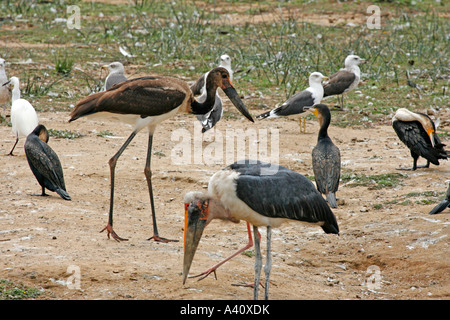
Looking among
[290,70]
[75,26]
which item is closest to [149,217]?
[290,70]

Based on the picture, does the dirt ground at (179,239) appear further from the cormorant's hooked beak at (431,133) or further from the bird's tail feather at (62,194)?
the cormorant's hooked beak at (431,133)

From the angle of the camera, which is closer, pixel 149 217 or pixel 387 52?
pixel 149 217

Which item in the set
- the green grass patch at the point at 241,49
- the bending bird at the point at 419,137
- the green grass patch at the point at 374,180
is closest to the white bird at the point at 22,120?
the green grass patch at the point at 241,49

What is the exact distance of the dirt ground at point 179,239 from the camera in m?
4.36

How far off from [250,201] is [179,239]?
5.15 feet

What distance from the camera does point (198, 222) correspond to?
4219 mm

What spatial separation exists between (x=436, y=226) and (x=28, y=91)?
708 centimetres

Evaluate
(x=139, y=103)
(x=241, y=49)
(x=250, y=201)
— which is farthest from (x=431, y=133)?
(x=241, y=49)

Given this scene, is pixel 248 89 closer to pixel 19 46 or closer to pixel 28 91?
pixel 28 91

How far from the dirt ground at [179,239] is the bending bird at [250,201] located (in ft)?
1.18

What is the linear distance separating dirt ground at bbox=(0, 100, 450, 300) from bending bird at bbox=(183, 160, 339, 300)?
0.36 m

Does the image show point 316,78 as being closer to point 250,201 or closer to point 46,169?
point 46,169
